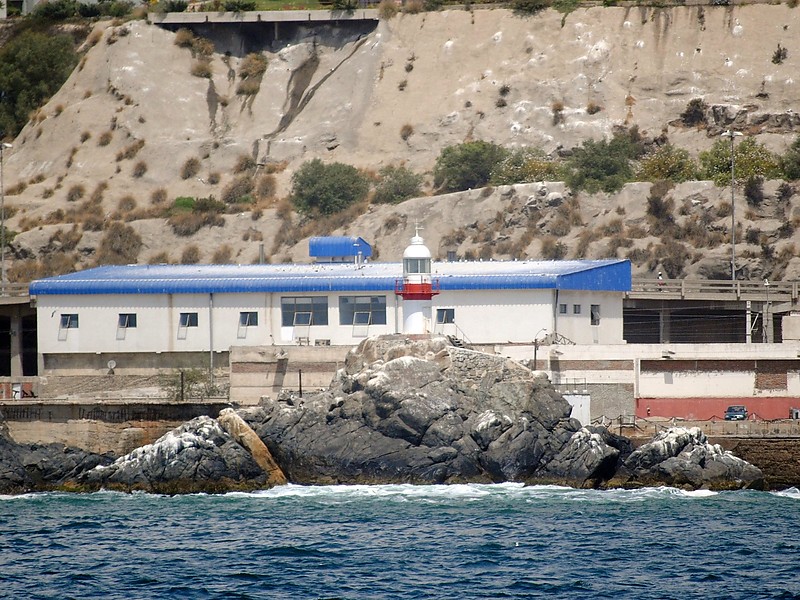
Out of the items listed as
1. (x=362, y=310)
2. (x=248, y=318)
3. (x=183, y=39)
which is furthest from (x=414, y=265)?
(x=183, y=39)

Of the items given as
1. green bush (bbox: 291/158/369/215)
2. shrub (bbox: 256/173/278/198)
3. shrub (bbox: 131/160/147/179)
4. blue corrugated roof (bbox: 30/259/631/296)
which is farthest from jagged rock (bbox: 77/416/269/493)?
shrub (bbox: 131/160/147/179)

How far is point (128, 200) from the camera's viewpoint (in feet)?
334

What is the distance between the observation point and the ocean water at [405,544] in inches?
1607

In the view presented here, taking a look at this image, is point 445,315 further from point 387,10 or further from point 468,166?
point 387,10

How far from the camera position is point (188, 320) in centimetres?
6456

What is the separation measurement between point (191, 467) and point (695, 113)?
57335mm

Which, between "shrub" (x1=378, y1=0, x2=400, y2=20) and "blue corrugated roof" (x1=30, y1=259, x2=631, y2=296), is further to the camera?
"shrub" (x1=378, y1=0, x2=400, y2=20)

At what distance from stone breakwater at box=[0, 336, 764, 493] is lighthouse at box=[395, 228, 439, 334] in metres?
3.50

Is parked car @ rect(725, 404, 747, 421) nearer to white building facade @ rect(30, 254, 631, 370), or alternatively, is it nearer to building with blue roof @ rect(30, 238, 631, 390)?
building with blue roof @ rect(30, 238, 631, 390)

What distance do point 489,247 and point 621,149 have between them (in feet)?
42.7

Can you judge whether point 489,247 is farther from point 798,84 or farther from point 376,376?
point 376,376

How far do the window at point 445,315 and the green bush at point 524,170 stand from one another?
33.5 m

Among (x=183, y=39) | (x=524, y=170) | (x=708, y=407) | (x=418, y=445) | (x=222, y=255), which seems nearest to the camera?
(x=418, y=445)

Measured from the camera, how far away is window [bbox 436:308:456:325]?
6269 cm
